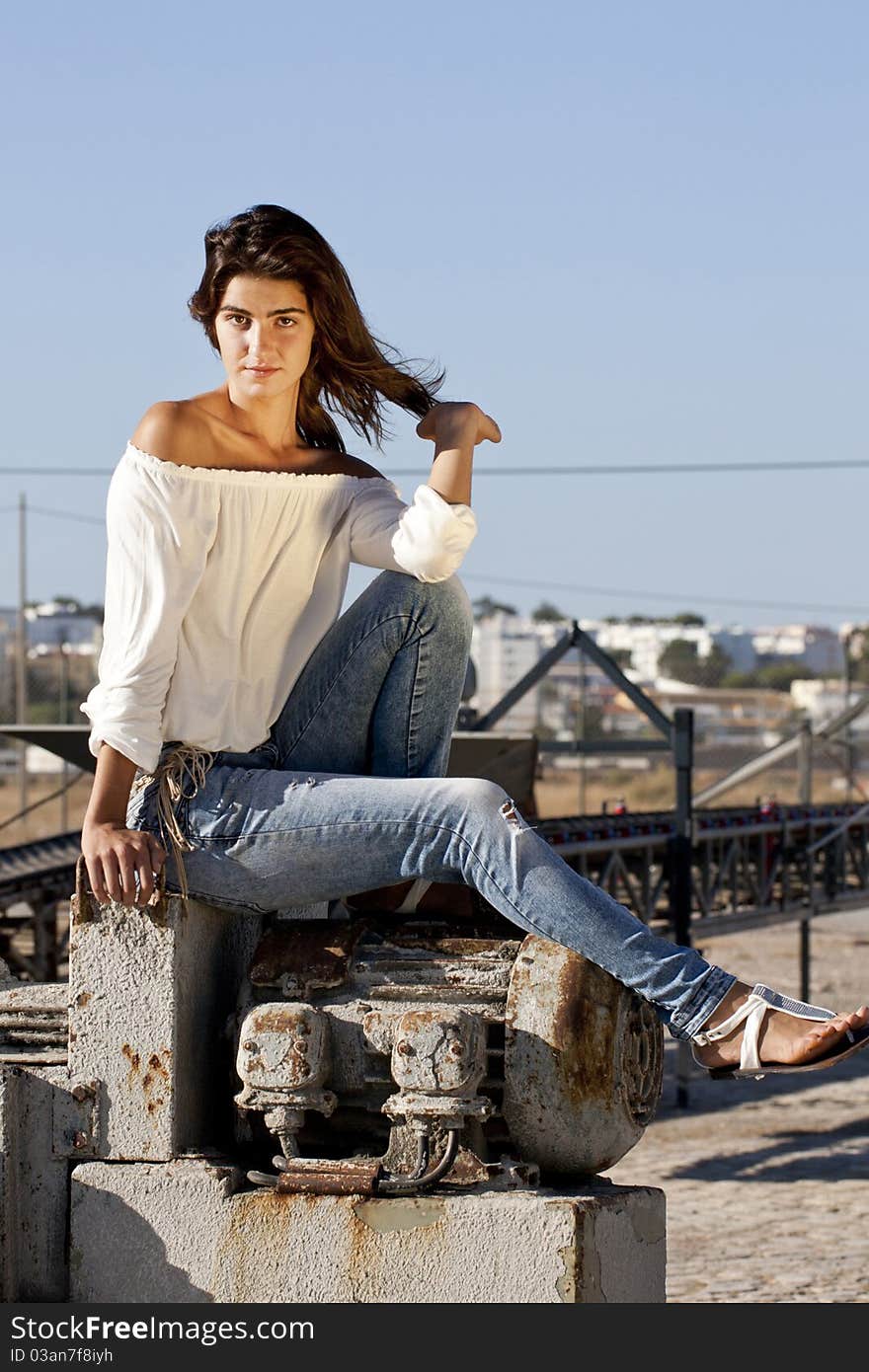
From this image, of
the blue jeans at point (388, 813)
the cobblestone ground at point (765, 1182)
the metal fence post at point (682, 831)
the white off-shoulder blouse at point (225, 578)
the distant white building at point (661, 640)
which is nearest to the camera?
the blue jeans at point (388, 813)

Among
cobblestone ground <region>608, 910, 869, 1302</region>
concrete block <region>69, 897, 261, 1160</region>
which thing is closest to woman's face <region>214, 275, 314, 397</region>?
concrete block <region>69, 897, 261, 1160</region>

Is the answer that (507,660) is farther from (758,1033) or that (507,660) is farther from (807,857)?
(758,1033)

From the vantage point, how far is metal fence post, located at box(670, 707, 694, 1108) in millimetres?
14805

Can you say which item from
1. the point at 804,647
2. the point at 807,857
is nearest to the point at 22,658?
the point at 807,857

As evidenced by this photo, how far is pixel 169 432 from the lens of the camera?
4273 millimetres

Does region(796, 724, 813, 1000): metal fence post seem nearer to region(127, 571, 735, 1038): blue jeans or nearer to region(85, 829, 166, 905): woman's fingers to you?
region(127, 571, 735, 1038): blue jeans

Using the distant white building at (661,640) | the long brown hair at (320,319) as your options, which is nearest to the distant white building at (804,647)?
the distant white building at (661,640)

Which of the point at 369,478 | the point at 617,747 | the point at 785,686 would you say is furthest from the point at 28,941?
the point at 785,686

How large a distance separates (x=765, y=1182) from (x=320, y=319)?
9.07m

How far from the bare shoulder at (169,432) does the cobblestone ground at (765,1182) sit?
5.39 meters

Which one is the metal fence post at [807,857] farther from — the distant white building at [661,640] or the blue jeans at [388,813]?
the distant white building at [661,640]

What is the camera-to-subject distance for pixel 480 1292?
394 centimetres

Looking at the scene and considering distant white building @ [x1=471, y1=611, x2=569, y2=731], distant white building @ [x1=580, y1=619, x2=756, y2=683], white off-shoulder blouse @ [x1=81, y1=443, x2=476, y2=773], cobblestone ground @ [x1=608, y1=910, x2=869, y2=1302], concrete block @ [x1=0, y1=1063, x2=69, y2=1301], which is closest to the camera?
white off-shoulder blouse @ [x1=81, y1=443, x2=476, y2=773]

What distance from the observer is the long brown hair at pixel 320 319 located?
4355mm
